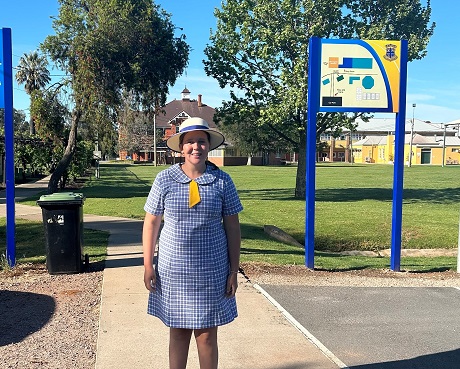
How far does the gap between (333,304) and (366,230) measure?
28.5 feet

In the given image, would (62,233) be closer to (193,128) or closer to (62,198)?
(62,198)

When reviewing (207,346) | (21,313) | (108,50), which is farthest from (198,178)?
(108,50)

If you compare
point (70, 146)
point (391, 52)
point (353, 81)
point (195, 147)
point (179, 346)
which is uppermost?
point (391, 52)

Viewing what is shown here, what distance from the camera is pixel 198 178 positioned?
318 centimetres

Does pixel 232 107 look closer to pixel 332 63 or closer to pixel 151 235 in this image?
pixel 332 63

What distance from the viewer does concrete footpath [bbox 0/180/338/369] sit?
405cm

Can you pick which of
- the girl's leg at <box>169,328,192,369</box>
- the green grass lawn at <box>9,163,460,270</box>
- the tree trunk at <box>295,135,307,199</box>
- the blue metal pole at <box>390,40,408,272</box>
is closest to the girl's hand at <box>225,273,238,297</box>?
the girl's leg at <box>169,328,192,369</box>

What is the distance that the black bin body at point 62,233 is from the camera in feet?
22.5

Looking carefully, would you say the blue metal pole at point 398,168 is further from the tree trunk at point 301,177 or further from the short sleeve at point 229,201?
the tree trunk at point 301,177

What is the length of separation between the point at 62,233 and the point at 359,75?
191 inches

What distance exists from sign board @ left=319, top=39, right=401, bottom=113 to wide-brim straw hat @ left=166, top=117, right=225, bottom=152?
4.54 meters

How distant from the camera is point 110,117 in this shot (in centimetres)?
1994

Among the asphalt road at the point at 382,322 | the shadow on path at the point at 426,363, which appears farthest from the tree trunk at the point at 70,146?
the shadow on path at the point at 426,363

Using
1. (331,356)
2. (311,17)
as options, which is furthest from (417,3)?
(331,356)
